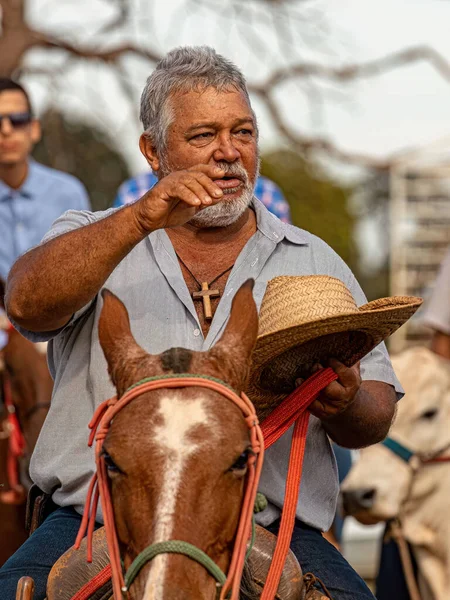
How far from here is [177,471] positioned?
271 centimetres

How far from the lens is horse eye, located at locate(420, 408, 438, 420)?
744cm

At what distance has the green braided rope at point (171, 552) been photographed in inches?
104

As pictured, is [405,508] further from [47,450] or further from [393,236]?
[393,236]

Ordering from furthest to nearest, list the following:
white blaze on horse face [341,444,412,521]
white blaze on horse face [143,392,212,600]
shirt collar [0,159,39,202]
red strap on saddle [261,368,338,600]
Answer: shirt collar [0,159,39,202]
white blaze on horse face [341,444,412,521]
red strap on saddle [261,368,338,600]
white blaze on horse face [143,392,212,600]

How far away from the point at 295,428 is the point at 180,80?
4.19ft

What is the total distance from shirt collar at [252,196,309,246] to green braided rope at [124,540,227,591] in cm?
152

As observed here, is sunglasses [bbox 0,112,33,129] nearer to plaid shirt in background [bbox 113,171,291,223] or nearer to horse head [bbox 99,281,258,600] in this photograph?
plaid shirt in background [bbox 113,171,291,223]

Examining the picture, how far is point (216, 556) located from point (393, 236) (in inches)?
676

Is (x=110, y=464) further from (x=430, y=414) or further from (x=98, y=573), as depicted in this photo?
(x=430, y=414)

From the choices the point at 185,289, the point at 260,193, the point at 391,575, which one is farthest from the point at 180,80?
the point at 260,193

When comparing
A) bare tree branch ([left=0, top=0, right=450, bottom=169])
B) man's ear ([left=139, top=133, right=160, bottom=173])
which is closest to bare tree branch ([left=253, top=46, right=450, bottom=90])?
bare tree branch ([left=0, top=0, right=450, bottom=169])

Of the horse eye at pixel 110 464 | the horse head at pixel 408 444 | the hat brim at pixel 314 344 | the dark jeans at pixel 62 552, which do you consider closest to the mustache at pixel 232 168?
the hat brim at pixel 314 344

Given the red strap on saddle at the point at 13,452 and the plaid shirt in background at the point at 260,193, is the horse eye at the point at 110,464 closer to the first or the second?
the red strap on saddle at the point at 13,452

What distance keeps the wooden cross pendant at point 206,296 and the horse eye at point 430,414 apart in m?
3.92
